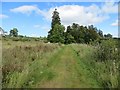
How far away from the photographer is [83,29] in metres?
88.1

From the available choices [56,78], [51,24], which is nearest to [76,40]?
[51,24]

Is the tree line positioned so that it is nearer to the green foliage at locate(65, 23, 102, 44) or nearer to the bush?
the green foliage at locate(65, 23, 102, 44)

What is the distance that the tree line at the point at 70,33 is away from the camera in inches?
3002

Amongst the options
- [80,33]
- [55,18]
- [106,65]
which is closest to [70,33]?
[80,33]

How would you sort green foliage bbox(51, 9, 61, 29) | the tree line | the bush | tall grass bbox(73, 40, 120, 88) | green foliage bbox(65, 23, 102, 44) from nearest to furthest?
tall grass bbox(73, 40, 120, 88), the bush, the tree line, green foliage bbox(65, 23, 102, 44), green foliage bbox(51, 9, 61, 29)

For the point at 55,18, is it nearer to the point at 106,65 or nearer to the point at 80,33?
the point at 80,33

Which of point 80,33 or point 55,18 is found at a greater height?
point 55,18

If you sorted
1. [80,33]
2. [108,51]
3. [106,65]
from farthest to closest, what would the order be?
[80,33], [108,51], [106,65]

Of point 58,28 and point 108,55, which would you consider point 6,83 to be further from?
point 58,28

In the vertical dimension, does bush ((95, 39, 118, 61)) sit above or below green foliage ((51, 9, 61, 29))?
below

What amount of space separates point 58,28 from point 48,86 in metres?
67.8

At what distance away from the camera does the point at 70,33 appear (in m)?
87.6

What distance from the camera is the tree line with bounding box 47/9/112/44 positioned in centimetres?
7625

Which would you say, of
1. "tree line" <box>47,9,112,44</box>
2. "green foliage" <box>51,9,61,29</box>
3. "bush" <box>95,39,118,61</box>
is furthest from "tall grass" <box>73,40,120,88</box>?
"green foliage" <box>51,9,61,29</box>
